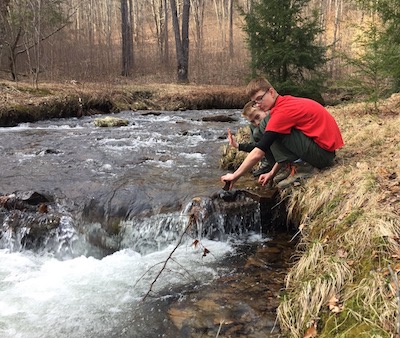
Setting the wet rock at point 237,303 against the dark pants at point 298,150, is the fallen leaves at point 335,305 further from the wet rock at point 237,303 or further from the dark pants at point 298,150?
the dark pants at point 298,150

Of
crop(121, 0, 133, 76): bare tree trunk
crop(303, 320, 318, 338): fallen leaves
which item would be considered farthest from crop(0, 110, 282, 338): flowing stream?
crop(121, 0, 133, 76): bare tree trunk

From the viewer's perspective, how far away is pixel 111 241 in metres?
5.02

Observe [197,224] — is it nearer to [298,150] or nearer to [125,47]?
[298,150]

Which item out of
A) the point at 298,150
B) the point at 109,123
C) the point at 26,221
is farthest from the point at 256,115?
the point at 109,123

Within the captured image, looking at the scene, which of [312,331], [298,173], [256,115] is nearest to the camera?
[312,331]

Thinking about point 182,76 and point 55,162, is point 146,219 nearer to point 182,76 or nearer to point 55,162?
point 55,162

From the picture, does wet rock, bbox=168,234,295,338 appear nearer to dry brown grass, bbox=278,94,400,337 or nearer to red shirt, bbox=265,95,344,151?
dry brown grass, bbox=278,94,400,337

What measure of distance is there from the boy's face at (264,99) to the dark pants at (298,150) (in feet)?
1.49

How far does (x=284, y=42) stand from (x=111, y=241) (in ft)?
43.2

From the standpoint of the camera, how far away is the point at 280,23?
619 inches

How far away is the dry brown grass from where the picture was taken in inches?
105

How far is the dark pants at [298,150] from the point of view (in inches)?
189

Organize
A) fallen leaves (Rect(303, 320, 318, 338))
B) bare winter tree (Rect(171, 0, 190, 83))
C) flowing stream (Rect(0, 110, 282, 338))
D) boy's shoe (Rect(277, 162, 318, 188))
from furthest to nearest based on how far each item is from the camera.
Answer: bare winter tree (Rect(171, 0, 190, 83)) → boy's shoe (Rect(277, 162, 318, 188)) → flowing stream (Rect(0, 110, 282, 338)) → fallen leaves (Rect(303, 320, 318, 338))

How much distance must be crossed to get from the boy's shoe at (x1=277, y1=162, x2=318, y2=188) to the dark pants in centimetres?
19
